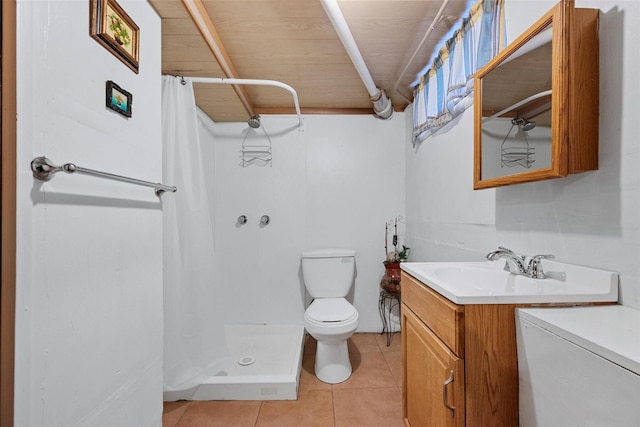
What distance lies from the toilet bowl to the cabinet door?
1.59 ft

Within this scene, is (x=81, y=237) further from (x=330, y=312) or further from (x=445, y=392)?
(x=330, y=312)

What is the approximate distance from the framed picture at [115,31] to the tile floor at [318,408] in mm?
1741

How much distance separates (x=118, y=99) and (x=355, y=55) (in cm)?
120

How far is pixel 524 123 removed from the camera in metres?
0.95

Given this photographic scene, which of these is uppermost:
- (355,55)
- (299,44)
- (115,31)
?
(299,44)

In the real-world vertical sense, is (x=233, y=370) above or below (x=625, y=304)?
below

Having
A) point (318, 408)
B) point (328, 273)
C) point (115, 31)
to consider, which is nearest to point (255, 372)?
point (318, 408)

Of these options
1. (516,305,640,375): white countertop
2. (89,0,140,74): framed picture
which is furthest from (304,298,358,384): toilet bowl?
(89,0,140,74): framed picture

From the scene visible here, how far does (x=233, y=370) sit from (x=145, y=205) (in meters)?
1.28

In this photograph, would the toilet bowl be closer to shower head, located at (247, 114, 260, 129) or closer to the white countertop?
the white countertop

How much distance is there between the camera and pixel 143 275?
3.21 ft

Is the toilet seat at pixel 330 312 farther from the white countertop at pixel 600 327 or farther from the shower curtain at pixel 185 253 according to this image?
the white countertop at pixel 600 327

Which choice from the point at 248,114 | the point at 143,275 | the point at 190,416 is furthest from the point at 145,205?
the point at 248,114

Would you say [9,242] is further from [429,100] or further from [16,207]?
[429,100]
